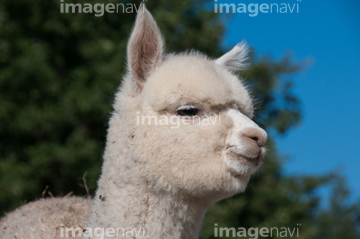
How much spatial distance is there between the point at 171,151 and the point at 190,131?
18 centimetres

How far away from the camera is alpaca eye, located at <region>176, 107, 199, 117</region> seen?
3184 millimetres

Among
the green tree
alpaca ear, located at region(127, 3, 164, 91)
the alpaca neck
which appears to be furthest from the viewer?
the green tree

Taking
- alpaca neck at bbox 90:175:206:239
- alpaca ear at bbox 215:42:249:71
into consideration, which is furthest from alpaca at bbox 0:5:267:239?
alpaca ear at bbox 215:42:249:71

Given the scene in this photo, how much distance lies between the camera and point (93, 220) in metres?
3.29

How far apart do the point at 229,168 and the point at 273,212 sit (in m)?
9.79

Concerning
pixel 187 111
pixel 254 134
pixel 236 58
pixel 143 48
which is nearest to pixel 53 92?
pixel 236 58

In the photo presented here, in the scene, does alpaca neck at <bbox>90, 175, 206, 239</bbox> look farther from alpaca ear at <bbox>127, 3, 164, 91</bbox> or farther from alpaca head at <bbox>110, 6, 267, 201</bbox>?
alpaca ear at <bbox>127, 3, 164, 91</bbox>

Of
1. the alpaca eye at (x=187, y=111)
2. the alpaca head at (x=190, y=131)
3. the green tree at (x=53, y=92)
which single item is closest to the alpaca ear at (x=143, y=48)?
Answer: the alpaca head at (x=190, y=131)

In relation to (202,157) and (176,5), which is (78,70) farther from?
(202,157)

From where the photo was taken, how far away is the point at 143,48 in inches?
134

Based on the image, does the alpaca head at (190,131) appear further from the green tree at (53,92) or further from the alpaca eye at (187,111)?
the green tree at (53,92)

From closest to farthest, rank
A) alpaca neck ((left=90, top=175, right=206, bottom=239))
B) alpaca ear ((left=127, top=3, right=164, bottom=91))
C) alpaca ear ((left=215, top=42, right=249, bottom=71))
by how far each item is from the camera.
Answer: alpaca neck ((left=90, top=175, right=206, bottom=239))
alpaca ear ((left=127, top=3, right=164, bottom=91))
alpaca ear ((left=215, top=42, right=249, bottom=71))

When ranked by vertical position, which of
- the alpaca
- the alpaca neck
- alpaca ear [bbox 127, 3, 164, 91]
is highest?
alpaca ear [bbox 127, 3, 164, 91]

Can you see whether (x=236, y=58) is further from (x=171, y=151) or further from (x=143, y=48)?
(x=171, y=151)
